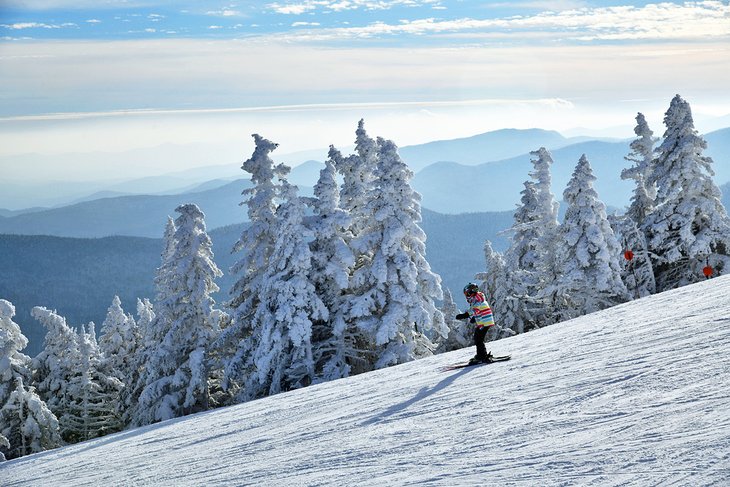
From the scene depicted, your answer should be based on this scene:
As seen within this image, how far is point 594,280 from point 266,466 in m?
22.4

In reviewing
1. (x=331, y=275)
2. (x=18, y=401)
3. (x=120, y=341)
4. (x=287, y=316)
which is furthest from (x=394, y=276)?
(x=120, y=341)

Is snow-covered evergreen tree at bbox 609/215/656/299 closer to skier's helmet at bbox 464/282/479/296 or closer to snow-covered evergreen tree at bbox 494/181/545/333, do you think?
snow-covered evergreen tree at bbox 494/181/545/333

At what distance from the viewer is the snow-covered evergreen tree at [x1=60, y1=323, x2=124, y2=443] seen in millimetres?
35062

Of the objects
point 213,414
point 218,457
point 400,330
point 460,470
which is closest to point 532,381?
point 460,470

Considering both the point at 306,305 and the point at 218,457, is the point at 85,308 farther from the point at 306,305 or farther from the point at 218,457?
the point at 218,457

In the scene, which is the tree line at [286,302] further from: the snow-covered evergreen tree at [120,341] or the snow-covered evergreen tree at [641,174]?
the snow-covered evergreen tree at [641,174]

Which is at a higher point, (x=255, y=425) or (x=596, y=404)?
(x=596, y=404)

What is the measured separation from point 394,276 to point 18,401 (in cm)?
1667

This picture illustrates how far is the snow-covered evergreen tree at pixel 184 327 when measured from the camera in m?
27.4

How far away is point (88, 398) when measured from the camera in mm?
35969

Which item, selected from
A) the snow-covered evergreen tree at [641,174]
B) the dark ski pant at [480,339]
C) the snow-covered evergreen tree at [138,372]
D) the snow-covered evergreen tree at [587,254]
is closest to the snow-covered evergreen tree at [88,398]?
the snow-covered evergreen tree at [138,372]

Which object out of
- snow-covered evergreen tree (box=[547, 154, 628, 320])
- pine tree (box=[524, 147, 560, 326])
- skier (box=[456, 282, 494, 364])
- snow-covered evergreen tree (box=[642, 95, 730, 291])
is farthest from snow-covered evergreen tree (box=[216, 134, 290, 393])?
snow-covered evergreen tree (box=[642, 95, 730, 291])

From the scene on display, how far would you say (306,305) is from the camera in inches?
926

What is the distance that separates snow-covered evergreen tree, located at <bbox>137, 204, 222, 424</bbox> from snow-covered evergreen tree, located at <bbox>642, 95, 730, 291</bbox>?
61.7ft
